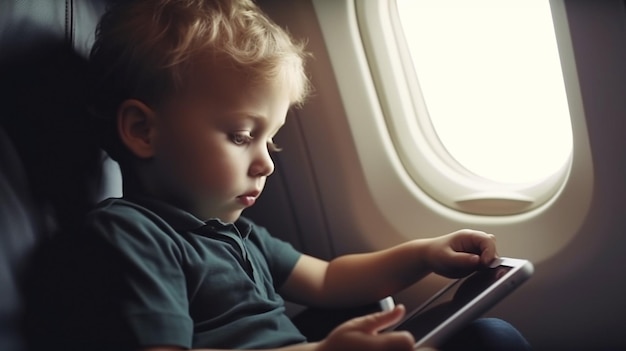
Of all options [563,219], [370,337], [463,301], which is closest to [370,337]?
[370,337]

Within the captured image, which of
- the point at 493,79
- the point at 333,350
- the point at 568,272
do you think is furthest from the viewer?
the point at 493,79

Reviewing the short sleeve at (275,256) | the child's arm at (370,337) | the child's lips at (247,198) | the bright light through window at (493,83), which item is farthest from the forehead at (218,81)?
the bright light through window at (493,83)

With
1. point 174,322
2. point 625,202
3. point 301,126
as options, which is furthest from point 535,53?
point 174,322

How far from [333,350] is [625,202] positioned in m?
0.59

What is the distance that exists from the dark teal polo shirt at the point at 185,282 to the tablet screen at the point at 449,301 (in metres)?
0.16

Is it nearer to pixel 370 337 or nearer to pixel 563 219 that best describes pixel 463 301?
pixel 370 337

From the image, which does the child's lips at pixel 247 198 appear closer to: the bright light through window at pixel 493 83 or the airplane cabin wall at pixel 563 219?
the airplane cabin wall at pixel 563 219

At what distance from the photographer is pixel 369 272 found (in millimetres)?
1125

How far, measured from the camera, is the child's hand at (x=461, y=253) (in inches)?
39.6

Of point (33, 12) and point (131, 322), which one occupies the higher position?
point (33, 12)

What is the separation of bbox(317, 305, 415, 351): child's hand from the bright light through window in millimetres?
626

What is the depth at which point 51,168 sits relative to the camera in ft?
3.07

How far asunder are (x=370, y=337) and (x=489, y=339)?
0.30m

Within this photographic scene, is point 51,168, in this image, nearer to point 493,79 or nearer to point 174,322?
point 174,322
